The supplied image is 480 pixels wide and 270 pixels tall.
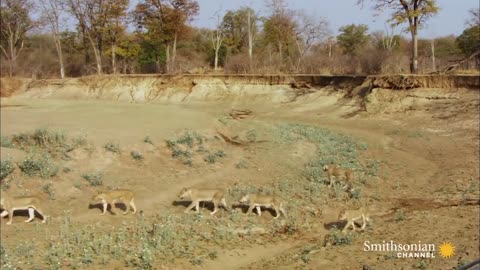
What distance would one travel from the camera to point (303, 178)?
17.2 metres

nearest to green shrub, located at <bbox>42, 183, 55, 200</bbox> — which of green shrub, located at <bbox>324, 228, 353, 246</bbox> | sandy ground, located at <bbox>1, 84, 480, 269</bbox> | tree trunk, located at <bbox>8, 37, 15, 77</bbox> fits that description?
sandy ground, located at <bbox>1, 84, 480, 269</bbox>

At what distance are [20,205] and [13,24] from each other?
4999cm

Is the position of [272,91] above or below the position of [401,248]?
above

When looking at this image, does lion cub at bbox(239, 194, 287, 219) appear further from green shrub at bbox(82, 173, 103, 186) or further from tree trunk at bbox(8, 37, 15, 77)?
tree trunk at bbox(8, 37, 15, 77)

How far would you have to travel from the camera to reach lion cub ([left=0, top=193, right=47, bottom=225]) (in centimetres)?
1227

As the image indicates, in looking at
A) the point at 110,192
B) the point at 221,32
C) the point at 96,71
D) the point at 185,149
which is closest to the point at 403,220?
the point at 110,192

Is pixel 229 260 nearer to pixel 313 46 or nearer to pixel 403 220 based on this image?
pixel 403 220

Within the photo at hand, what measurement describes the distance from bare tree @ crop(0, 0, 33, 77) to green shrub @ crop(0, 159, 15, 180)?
142 feet

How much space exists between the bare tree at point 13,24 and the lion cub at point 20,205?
45.9m

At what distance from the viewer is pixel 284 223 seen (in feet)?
43.2

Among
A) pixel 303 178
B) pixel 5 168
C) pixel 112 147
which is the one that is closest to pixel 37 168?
pixel 5 168

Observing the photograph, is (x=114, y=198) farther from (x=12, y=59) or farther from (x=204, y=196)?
(x=12, y=59)

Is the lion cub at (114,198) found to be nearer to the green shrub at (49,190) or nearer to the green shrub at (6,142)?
the green shrub at (49,190)

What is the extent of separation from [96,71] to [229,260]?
46.4 meters
